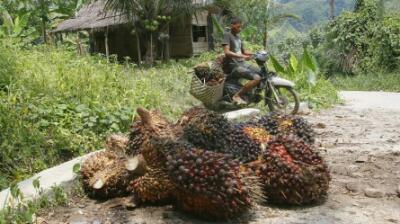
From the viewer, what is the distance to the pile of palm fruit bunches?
271 cm

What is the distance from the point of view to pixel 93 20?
18500mm

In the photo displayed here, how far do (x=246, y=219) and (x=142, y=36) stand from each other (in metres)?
15.8

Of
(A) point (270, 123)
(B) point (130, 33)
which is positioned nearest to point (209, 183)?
(A) point (270, 123)

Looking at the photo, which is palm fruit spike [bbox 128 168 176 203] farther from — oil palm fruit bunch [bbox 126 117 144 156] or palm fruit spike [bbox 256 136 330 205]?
palm fruit spike [bbox 256 136 330 205]

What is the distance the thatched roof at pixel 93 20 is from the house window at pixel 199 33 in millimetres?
4016

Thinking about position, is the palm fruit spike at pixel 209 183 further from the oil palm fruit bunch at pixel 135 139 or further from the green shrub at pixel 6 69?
the green shrub at pixel 6 69

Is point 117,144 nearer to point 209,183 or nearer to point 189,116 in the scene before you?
point 189,116

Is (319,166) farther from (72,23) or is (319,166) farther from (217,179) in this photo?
Result: (72,23)

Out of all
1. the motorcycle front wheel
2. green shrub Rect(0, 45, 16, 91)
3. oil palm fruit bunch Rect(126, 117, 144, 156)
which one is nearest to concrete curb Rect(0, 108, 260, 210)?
oil palm fruit bunch Rect(126, 117, 144, 156)

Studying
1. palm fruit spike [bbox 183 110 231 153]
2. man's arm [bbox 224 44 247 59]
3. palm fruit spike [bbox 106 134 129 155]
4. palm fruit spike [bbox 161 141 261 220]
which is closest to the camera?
palm fruit spike [bbox 161 141 261 220]

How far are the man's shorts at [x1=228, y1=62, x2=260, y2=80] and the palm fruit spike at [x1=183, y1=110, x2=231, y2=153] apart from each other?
4089 mm

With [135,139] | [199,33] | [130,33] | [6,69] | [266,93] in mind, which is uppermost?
[130,33]

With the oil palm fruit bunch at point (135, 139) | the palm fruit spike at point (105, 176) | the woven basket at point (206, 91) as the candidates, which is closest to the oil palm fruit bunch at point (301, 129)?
the oil palm fruit bunch at point (135, 139)

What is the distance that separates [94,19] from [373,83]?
10945mm
